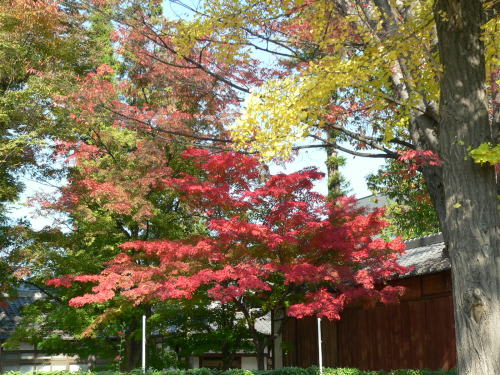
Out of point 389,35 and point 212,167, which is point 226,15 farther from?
point 212,167

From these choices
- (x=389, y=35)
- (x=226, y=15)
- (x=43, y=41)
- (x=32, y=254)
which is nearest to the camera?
(x=389, y=35)

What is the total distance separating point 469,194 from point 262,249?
7.60m

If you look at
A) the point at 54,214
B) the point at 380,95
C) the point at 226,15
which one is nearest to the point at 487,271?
the point at 380,95

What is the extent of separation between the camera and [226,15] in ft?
25.2

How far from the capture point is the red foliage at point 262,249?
40.1 ft

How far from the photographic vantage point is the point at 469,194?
5.67 metres

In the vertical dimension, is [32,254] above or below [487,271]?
above

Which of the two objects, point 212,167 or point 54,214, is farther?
point 54,214

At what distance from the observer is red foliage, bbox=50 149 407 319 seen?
12211 millimetres

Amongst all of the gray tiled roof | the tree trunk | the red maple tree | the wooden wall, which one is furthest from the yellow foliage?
the gray tiled roof

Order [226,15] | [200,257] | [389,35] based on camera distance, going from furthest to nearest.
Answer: [200,257] < [226,15] < [389,35]

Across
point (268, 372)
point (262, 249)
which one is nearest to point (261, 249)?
point (262, 249)

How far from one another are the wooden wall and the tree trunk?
274 inches

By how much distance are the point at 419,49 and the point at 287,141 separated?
1.96 meters
